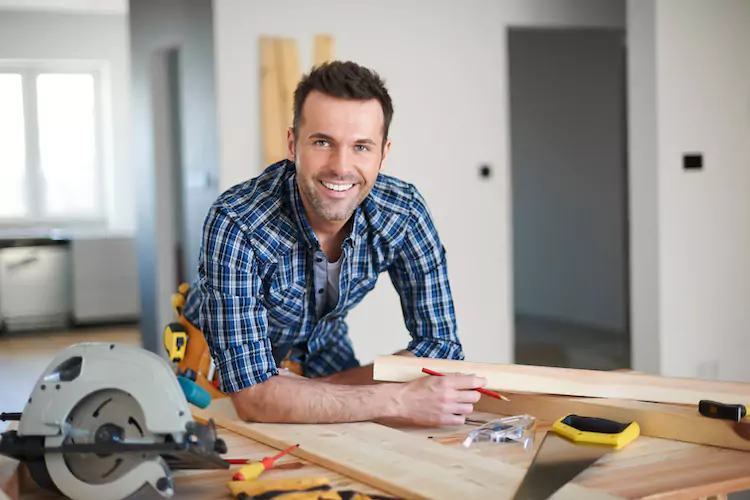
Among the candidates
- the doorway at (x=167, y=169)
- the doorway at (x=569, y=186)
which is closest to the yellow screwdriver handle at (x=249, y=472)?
the doorway at (x=167, y=169)

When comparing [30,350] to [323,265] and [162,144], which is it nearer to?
[162,144]

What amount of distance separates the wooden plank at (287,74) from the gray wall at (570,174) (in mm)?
3170

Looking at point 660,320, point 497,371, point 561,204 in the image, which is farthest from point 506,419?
point 561,204

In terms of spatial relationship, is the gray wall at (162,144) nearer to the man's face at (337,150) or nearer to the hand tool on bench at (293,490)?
the man's face at (337,150)

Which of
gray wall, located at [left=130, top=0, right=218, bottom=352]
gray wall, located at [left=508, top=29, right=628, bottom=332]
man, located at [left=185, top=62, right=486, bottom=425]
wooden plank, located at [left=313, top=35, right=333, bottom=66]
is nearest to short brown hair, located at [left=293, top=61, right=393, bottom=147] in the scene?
man, located at [left=185, top=62, right=486, bottom=425]

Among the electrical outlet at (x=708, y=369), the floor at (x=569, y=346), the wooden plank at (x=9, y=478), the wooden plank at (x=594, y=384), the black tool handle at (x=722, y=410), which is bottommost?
the floor at (x=569, y=346)

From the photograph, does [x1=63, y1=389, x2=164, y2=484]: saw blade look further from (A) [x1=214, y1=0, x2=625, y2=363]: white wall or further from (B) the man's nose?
(A) [x1=214, y1=0, x2=625, y2=363]: white wall

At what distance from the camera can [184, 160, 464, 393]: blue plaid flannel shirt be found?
1.80 meters

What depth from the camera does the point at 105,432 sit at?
1224mm

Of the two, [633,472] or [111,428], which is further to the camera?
[633,472]

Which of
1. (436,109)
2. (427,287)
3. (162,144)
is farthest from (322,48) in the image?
(427,287)

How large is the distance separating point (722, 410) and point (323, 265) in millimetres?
901

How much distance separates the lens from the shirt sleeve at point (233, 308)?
1780mm

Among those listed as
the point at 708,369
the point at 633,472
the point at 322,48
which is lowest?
the point at 708,369
